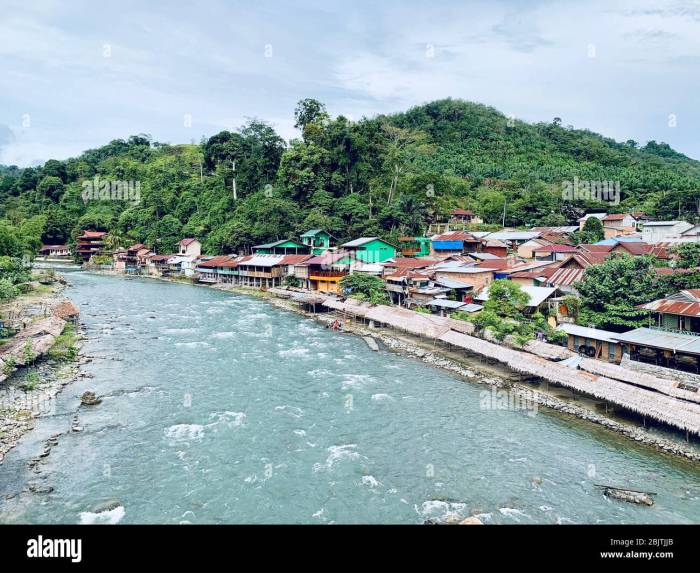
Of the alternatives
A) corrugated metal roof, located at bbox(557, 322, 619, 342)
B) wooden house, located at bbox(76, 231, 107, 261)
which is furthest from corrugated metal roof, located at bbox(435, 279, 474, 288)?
wooden house, located at bbox(76, 231, 107, 261)

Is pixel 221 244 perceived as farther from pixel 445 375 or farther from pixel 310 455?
pixel 310 455

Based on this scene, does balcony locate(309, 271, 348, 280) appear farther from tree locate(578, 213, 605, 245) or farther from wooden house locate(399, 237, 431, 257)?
tree locate(578, 213, 605, 245)

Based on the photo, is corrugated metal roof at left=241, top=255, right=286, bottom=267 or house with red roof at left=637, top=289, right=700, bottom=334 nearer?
house with red roof at left=637, top=289, right=700, bottom=334

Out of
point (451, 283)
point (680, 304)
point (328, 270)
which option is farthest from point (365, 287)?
point (680, 304)

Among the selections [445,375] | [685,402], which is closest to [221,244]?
[445,375]

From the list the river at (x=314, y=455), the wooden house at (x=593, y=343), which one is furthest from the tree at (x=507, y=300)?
the river at (x=314, y=455)
